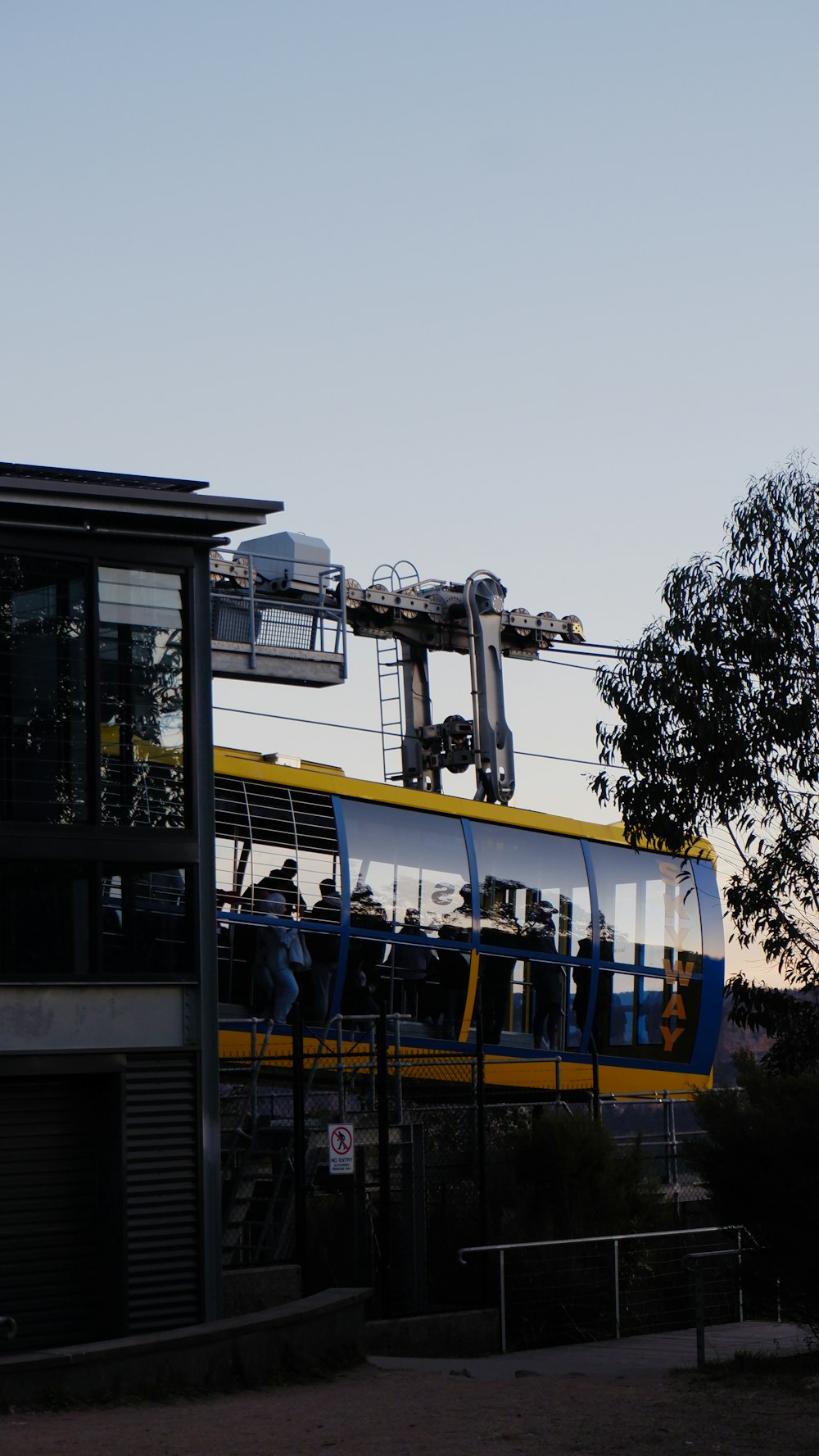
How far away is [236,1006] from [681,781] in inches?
220

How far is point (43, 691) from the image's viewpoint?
47.1ft

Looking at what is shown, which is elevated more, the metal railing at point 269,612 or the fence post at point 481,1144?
the metal railing at point 269,612

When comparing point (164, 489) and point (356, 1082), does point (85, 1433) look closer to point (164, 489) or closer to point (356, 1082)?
point (164, 489)

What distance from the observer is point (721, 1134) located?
47.3 feet

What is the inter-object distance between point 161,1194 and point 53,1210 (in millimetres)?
847

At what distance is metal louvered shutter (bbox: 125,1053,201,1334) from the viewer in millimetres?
13977

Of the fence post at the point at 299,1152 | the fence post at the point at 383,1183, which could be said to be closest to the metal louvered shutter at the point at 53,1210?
the fence post at the point at 299,1152

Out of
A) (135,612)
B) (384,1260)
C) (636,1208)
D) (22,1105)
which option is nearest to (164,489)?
(135,612)

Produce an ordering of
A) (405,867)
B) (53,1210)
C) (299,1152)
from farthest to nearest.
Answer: (405,867) < (299,1152) < (53,1210)

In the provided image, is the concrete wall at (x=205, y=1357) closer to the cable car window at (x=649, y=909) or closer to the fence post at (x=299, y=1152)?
the fence post at (x=299, y=1152)

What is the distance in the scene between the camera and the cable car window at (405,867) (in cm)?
2191

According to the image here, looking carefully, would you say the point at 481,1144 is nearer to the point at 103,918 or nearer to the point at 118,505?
the point at 103,918

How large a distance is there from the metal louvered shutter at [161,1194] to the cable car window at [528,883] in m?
9.43

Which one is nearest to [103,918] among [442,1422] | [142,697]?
[142,697]
